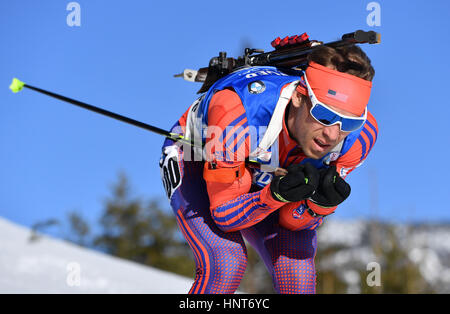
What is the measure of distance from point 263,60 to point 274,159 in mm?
639

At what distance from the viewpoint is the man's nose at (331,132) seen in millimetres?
2828

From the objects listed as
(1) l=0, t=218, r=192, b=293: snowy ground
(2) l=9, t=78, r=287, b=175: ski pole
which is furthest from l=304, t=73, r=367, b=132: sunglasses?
(1) l=0, t=218, r=192, b=293: snowy ground

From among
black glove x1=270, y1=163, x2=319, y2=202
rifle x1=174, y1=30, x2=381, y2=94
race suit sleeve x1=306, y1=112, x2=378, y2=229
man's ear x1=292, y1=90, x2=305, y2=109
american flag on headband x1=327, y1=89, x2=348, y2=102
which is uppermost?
rifle x1=174, y1=30, x2=381, y2=94

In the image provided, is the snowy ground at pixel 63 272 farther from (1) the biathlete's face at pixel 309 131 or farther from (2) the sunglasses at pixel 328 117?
(2) the sunglasses at pixel 328 117

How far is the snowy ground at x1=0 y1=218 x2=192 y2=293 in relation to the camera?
5.83 m

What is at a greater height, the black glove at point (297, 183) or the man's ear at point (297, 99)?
the man's ear at point (297, 99)

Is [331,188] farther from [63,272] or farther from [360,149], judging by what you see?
[63,272]

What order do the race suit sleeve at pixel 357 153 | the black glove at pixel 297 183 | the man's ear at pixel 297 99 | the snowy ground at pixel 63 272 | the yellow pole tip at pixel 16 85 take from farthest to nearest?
the snowy ground at pixel 63 272 → the yellow pole tip at pixel 16 85 → the race suit sleeve at pixel 357 153 → the man's ear at pixel 297 99 → the black glove at pixel 297 183

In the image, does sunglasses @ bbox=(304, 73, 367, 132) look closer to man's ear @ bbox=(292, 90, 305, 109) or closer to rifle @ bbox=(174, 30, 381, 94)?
man's ear @ bbox=(292, 90, 305, 109)

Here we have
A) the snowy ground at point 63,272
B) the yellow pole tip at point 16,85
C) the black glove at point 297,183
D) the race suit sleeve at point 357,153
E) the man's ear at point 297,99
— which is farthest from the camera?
the snowy ground at point 63,272

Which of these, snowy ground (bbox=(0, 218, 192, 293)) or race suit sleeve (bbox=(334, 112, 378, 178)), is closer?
race suit sleeve (bbox=(334, 112, 378, 178))

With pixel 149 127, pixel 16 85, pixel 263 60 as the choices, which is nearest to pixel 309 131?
pixel 263 60

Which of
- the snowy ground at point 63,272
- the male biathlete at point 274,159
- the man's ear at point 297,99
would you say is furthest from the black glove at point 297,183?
the snowy ground at point 63,272
